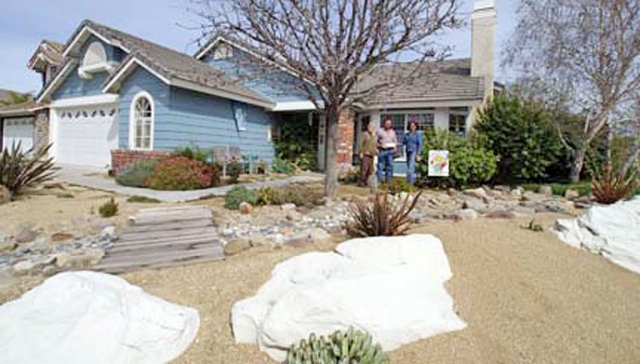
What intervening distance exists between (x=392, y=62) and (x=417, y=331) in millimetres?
5117

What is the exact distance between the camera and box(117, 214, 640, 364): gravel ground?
6.89 feet

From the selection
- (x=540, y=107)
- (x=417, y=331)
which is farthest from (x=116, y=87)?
(x=540, y=107)

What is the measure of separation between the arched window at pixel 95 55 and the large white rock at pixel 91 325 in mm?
→ 12689

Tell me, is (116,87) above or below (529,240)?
above

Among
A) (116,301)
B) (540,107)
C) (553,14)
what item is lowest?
(116,301)

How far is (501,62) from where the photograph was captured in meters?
10.7

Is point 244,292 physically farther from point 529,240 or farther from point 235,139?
point 235,139

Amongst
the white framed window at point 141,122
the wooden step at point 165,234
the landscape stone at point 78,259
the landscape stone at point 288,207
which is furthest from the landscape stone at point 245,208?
the white framed window at point 141,122

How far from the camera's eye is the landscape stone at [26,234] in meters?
4.16

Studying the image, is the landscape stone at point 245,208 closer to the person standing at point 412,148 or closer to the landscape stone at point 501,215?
the landscape stone at point 501,215

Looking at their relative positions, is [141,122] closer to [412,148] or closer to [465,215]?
[412,148]

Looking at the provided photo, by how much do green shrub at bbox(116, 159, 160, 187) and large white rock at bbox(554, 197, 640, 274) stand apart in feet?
27.2

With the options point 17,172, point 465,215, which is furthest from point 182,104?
point 465,215

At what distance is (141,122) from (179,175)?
4113 millimetres
